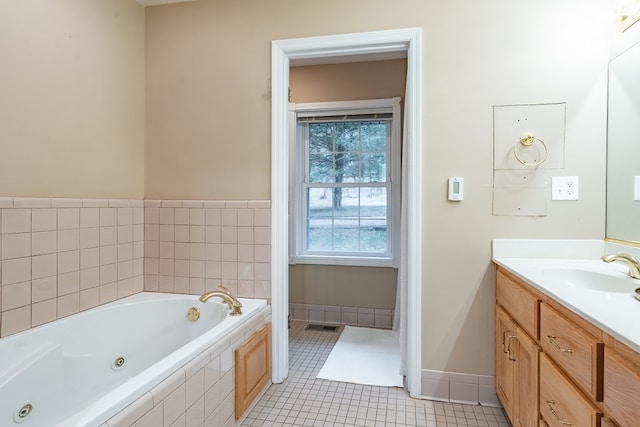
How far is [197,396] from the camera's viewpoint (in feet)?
4.42

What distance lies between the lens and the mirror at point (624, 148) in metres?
1.57

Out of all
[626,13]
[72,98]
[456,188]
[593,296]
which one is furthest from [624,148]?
[72,98]

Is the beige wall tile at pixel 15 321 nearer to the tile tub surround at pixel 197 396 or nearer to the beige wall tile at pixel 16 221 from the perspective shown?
the beige wall tile at pixel 16 221

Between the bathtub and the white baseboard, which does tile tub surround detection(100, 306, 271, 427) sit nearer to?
the bathtub

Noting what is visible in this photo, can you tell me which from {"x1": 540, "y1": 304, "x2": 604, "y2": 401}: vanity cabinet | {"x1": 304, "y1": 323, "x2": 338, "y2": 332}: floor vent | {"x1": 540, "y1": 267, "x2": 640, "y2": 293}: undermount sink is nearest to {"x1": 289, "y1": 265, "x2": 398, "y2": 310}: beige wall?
{"x1": 304, "y1": 323, "x2": 338, "y2": 332}: floor vent

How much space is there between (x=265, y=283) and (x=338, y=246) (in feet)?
4.03

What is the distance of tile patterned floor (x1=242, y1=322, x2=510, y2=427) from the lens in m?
1.74

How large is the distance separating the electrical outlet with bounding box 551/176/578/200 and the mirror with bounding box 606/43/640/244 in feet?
0.49

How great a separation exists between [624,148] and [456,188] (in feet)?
2.51

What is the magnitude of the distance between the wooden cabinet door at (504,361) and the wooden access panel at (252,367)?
124cm

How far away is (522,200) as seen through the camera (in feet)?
6.05

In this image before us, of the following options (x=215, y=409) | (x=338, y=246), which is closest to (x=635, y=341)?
(x=215, y=409)

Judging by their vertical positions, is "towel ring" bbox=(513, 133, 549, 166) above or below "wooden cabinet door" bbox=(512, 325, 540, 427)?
above

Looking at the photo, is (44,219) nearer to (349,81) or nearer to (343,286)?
(343,286)
